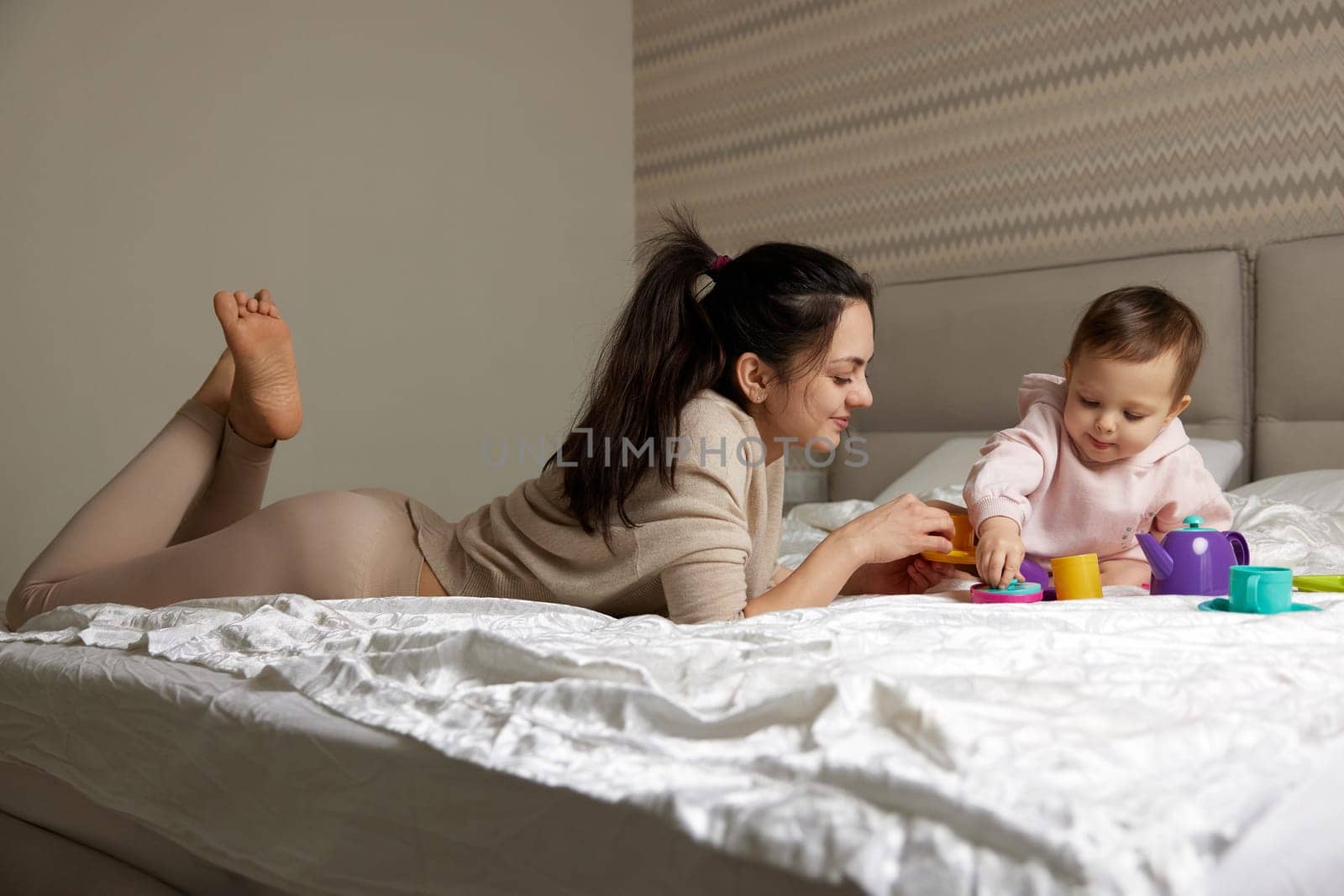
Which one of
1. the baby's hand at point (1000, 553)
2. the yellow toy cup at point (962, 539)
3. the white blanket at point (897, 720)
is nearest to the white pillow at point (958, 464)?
the yellow toy cup at point (962, 539)

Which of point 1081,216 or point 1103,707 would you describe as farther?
point 1081,216

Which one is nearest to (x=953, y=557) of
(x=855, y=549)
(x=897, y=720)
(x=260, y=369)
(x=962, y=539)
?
(x=962, y=539)

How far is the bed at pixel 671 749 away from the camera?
0.56m

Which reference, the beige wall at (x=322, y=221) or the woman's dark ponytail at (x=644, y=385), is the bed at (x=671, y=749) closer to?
the woman's dark ponytail at (x=644, y=385)

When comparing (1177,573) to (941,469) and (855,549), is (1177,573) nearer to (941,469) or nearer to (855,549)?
(855,549)

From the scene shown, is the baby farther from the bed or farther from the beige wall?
the beige wall

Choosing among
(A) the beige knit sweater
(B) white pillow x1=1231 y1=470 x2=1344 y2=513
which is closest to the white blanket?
(A) the beige knit sweater

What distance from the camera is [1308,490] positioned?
212 cm

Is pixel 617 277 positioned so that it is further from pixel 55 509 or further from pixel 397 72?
pixel 55 509

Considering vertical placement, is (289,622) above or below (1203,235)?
below

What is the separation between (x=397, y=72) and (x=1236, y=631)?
3.27 metres

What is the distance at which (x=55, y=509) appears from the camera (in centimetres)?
285

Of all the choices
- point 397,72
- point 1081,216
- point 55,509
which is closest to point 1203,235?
point 1081,216

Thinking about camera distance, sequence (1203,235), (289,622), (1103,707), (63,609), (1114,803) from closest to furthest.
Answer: (1114,803), (1103,707), (289,622), (63,609), (1203,235)
